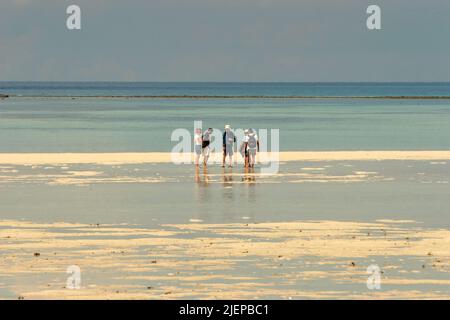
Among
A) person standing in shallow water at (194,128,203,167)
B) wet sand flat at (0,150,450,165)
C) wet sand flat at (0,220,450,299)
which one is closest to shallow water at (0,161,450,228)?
person standing in shallow water at (194,128,203,167)

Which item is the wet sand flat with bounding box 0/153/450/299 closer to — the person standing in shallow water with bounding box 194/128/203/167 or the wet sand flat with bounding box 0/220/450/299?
the wet sand flat with bounding box 0/220/450/299

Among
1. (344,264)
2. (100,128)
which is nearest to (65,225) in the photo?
(344,264)

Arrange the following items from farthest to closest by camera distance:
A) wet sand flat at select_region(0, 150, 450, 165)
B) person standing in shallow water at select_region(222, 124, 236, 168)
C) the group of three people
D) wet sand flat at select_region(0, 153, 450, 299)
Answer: wet sand flat at select_region(0, 150, 450, 165), person standing in shallow water at select_region(222, 124, 236, 168), the group of three people, wet sand flat at select_region(0, 153, 450, 299)

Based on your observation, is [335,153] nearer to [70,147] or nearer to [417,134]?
[70,147]

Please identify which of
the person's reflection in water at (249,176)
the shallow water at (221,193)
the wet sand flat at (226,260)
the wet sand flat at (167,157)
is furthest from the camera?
the wet sand flat at (167,157)

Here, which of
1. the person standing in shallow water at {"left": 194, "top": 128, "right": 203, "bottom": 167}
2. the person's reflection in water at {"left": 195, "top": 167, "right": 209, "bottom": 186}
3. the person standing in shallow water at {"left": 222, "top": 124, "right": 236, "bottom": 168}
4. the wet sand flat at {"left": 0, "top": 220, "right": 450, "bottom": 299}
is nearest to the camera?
the wet sand flat at {"left": 0, "top": 220, "right": 450, "bottom": 299}

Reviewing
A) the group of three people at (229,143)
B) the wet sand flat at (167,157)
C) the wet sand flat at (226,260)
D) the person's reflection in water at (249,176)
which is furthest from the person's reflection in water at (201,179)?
the wet sand flat at (226,260)

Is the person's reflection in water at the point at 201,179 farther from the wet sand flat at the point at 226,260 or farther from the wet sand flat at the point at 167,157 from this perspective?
the wet sand flat at the point at 226,260

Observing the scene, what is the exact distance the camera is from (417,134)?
73562 millimetres

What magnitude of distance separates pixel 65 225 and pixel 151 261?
226 inches

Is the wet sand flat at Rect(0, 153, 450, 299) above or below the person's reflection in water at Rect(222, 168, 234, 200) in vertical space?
below

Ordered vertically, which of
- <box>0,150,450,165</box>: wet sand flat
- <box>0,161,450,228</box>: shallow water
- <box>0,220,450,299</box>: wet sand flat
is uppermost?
<box>0,150,450,165</box>: wet sand flat

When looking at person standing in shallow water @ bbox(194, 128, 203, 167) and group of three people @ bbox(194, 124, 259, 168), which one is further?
group of three people @ bbox(194, 124, 259, 168)
